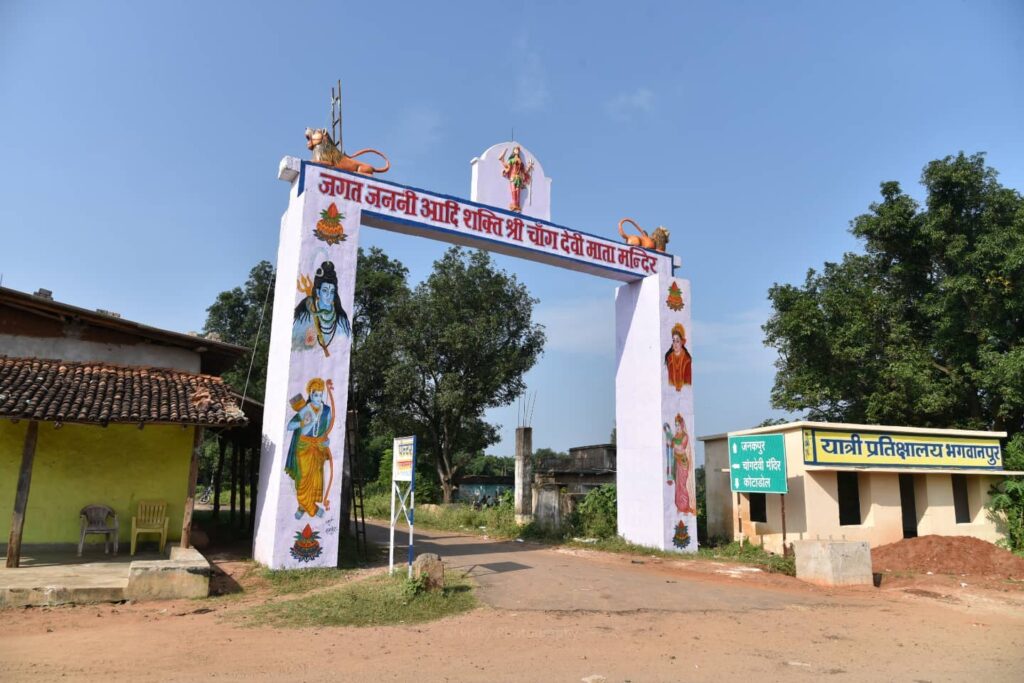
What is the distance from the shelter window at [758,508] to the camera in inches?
601

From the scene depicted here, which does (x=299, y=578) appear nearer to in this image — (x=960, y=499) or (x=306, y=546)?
(x=306, y=546)

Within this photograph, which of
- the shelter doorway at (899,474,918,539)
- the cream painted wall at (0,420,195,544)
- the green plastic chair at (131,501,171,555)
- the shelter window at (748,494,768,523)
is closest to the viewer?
the cream painted wall at (0,420,195,544)

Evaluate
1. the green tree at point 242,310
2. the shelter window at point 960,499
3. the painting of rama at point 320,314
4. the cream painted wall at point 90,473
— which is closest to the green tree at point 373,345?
the green tree at point 242,310

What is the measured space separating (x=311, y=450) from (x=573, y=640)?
555 centimetres

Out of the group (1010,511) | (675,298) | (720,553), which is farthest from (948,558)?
(675,298)

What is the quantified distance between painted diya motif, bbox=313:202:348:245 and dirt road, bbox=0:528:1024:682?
5.67 meters

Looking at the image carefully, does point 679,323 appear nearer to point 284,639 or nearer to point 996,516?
point 996,516

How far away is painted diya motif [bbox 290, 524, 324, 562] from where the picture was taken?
1041 cm

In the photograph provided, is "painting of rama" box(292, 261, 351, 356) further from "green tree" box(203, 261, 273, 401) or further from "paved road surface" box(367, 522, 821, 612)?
"green tree" box(203, 261, 273, 401)

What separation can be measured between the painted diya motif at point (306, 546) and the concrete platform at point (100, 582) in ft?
4.68

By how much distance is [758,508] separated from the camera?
15.5 m

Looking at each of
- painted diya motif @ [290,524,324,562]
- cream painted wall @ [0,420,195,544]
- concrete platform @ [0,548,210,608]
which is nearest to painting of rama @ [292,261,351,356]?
painted diya motif @ [290,524,324,562]

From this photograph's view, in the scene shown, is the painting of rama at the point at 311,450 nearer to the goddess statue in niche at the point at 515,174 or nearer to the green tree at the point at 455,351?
the goddess statue in niche at the point at 515,174

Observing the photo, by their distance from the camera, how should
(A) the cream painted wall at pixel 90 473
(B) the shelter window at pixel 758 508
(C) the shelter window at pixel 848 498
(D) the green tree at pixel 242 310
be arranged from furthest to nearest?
(D) the green tree at pixel 242 310 → (B) the shelter window at pixel 758 508 → (C) the shelter window at pixel 848 498 → (A) the cream painted wall at pixel 90 473
